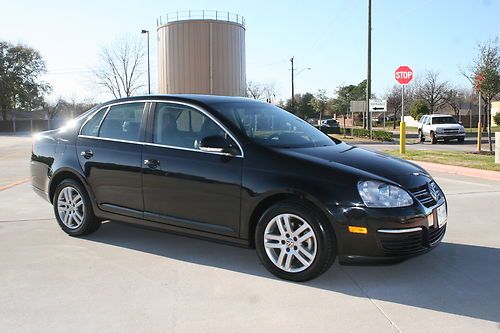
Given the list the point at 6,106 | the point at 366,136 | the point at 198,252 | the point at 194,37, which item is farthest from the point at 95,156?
the point at 6,106

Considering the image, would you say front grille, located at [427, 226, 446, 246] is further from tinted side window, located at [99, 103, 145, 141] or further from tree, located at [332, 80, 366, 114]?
tree, located at [332, 80, 366, 114]

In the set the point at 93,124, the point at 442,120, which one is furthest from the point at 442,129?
the point at 93,124

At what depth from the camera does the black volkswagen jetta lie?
3998 millimetres

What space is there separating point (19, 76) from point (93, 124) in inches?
2678

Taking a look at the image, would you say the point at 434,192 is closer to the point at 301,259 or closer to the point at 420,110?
the point at 301,259

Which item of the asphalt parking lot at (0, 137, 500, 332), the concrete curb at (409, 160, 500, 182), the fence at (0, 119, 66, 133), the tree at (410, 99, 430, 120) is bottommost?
the asphalt parking lot at (0, 137, 500, 332)

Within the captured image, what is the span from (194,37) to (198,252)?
31972 millimetres

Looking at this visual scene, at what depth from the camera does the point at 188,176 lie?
15.3ft

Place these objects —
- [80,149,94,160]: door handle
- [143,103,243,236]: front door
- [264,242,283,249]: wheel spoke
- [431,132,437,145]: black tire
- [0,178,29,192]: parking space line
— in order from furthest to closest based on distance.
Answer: [431,132,437,145]: black tire < [0,178,29,192]: parking space line < [80,149,94,160]: door handle < [143,103,243,236]: front door < [264,242,283,249]: wheel spoke

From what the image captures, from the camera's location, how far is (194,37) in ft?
116

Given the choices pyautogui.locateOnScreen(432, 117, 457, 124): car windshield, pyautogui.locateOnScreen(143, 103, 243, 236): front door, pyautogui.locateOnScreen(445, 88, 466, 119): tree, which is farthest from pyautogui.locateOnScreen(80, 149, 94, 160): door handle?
pyautogui.locateOnScreen(445, 88, 466, 119): tree

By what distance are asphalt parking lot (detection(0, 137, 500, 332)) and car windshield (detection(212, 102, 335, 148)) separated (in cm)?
123

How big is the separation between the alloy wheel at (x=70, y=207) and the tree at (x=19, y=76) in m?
65.9

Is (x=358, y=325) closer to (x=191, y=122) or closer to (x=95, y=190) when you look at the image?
(x=191, y=122)
